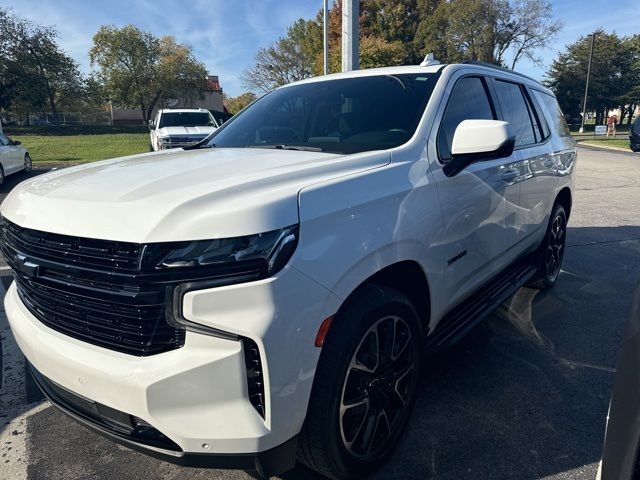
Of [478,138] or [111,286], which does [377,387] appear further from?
[478,138]

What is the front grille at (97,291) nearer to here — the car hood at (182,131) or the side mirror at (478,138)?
the side mirror at (478,138)

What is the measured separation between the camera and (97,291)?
178cm

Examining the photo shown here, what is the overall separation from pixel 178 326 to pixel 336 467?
946 mm

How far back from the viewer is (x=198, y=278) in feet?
5.42

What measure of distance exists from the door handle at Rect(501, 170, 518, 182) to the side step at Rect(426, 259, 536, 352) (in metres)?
0.73

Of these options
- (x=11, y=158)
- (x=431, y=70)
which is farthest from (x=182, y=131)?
(x=431, y=70)

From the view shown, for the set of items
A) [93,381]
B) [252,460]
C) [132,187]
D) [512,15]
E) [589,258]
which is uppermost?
[512,15]

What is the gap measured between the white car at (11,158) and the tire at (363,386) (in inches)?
555

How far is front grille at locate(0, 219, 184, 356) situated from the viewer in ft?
5.55

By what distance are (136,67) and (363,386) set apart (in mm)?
53358

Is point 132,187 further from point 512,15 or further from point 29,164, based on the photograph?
point 512,15

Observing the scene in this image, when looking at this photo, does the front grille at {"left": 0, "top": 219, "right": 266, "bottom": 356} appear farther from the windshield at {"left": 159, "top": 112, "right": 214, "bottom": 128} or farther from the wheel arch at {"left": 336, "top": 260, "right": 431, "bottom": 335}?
the windshield at {"left": 159, "top": 112, "right": 214, "bottom": 128}

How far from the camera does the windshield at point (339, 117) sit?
2.80 metres

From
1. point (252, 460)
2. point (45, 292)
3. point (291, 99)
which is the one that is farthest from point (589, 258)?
point (45, 292)
